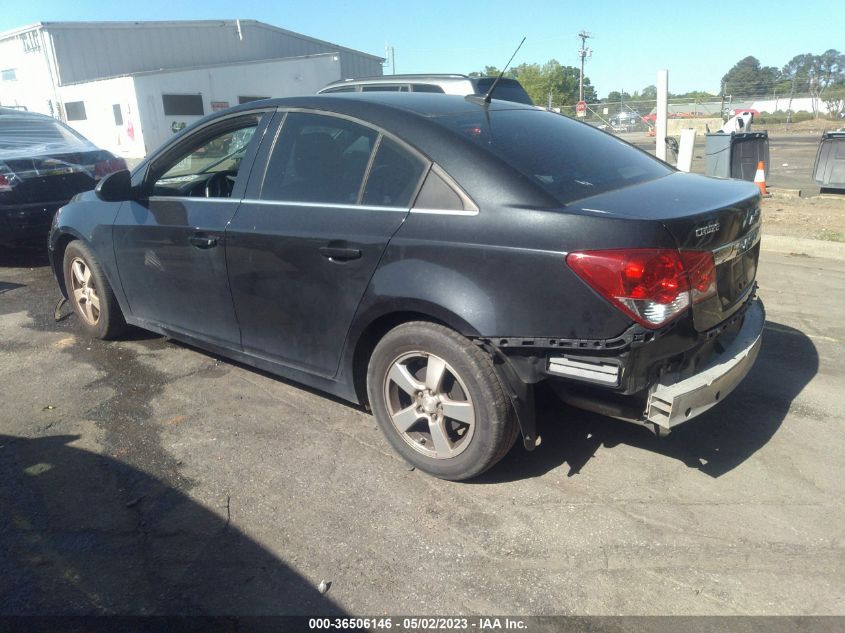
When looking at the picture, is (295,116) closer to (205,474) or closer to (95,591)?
(205,474)

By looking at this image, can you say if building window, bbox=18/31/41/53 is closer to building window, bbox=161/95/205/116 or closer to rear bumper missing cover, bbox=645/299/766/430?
building window, bbox=161/95/205/116

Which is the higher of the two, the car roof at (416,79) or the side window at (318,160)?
the car roof at (416,79)

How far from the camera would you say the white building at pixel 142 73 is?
941 inches

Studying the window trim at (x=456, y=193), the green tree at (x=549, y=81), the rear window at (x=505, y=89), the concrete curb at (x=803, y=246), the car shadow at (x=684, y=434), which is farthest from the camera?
the green tree at (x=549, y=81)

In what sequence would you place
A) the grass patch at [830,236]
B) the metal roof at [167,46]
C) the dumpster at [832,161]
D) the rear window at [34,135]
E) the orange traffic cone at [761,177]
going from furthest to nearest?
the metal roof at [167,46] < the dumpster at [832,161] < the orange traffic cone at [761,177] < the rear window at [34,135] < the grass patch at [830,236]

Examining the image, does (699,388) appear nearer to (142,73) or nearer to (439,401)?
(439,401)

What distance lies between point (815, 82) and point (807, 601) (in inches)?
2222

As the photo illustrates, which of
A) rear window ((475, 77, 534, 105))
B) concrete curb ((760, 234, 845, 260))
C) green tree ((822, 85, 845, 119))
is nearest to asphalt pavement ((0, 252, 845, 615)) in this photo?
concrete curb ((760, 234, 845, 260))

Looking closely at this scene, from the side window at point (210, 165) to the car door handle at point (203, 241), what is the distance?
28 cm

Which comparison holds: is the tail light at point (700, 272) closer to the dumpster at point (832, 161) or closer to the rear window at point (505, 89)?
the rear window at point (505, 89)

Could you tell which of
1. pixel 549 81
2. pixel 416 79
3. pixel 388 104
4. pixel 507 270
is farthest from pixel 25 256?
pixel 549 81

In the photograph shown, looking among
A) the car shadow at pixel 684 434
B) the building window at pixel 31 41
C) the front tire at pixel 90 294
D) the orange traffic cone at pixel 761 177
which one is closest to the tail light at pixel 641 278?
the car shadow at pixel 684 434

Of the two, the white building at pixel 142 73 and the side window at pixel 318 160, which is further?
the white building at pixel 142 73

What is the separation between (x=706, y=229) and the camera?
106 inches
